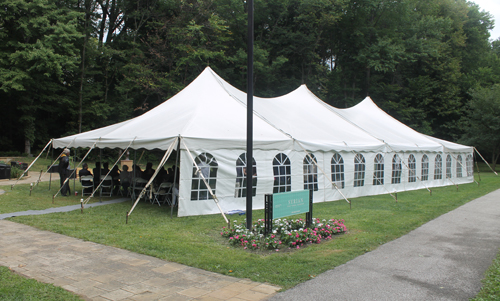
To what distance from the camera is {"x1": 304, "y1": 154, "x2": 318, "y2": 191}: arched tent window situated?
40.8ft

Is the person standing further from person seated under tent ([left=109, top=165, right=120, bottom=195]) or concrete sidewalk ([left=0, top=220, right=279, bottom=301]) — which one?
concrete sidewalk ([left=0, top=220, right=279, bottom=301])

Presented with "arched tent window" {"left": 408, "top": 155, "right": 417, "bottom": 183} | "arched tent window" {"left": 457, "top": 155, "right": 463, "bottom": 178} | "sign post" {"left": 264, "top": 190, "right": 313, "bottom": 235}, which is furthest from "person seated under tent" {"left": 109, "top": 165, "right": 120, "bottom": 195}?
"arched tent window" {"left": 457, "top": 155, "right": 463, "bottom": 178}

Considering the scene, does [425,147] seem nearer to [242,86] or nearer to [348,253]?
[348,253]

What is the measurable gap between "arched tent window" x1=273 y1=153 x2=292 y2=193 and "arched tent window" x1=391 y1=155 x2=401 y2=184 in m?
6.80

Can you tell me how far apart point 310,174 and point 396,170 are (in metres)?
6.01

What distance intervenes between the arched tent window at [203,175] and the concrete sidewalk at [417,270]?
4896 millimetres

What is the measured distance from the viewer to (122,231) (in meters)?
7.55

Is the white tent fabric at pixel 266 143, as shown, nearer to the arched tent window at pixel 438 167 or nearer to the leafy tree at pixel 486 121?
the arched tent window at pixel 438 167

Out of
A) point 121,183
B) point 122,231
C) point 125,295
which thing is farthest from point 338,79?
point 125,295

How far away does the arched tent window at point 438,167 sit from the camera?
19.5 m

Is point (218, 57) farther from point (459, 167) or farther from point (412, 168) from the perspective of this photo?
point (459, 167)

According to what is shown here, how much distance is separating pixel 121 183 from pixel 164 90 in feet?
59.7

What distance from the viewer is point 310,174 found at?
12.6 meters

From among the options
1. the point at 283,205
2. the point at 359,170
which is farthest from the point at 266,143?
the point at 359,170
